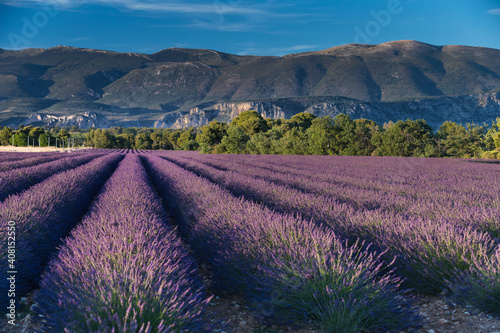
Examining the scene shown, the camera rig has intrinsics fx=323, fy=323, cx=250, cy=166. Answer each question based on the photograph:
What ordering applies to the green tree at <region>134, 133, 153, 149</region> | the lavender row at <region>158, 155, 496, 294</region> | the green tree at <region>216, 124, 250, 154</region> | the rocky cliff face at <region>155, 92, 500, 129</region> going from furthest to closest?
the rocky cliff face at <region>155, 92, 500, 129</region> < the green tree at <region>134, 133, 153, 149</region> < the green tree at <region>216, 124, 250, 154</region> < the lavender row at <region>158, 155, 496, 294</region>

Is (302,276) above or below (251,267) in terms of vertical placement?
above

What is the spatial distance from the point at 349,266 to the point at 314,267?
0.26 meters

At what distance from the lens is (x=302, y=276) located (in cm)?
240

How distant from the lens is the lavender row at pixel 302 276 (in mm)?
2238

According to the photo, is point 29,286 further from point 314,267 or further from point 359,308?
point 359,308

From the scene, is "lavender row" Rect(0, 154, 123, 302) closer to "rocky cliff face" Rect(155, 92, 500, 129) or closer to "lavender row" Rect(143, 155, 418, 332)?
"lavender row" Rect(143, 155, 418, 332)

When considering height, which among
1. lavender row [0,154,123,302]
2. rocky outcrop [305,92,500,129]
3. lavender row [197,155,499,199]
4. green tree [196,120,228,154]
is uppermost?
rocky outcrop [305,92,500,129]

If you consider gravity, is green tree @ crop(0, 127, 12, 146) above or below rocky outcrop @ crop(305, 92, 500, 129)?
below

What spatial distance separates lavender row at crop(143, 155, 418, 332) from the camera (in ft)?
7.34

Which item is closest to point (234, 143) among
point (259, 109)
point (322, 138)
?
point (322, 138)

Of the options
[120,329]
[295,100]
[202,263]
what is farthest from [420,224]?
[295,100]

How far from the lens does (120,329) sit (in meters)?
1.65

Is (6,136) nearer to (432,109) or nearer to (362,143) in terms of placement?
(362,143)

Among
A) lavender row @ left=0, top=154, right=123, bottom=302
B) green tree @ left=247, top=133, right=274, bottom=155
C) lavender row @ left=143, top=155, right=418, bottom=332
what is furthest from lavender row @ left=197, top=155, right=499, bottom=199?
green tree @ left=247, top=133, right=274, bottom=155
